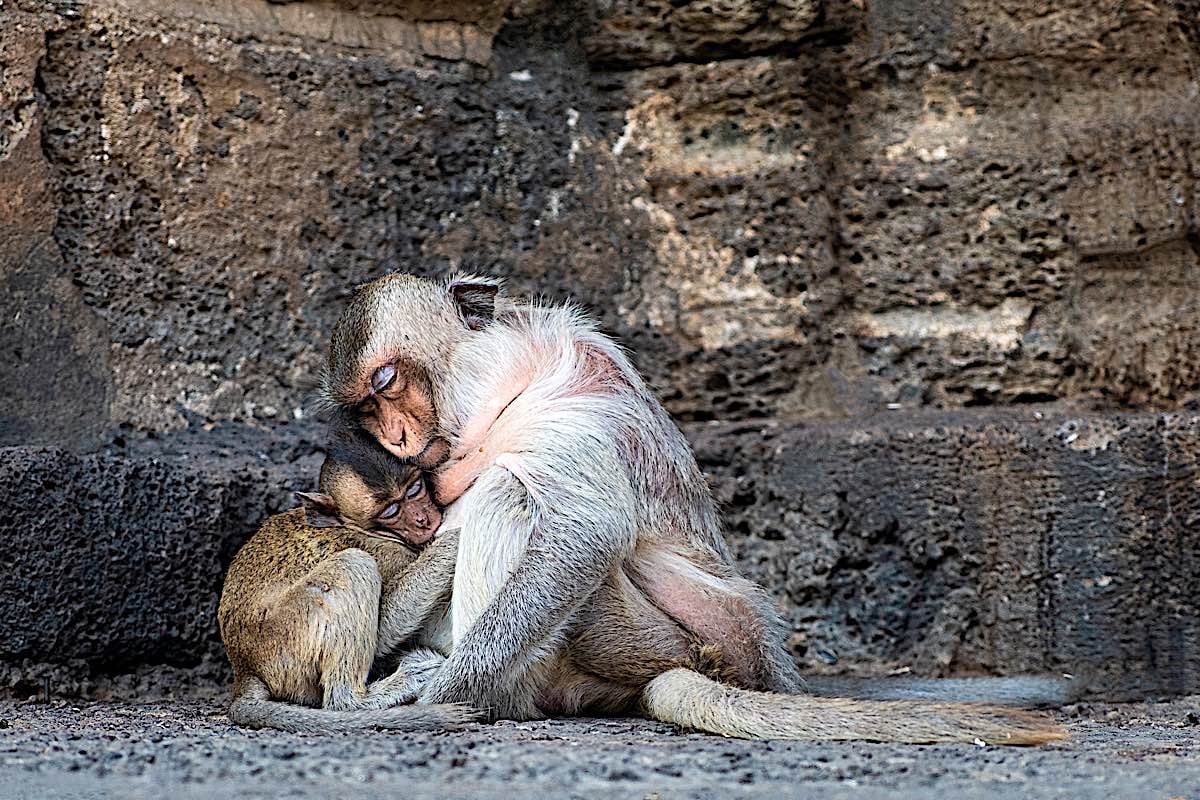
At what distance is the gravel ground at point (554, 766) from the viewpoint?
9.20ft

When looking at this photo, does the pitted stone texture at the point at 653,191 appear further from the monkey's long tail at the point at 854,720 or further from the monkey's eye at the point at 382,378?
the monkey's long tail at the point at 854,720

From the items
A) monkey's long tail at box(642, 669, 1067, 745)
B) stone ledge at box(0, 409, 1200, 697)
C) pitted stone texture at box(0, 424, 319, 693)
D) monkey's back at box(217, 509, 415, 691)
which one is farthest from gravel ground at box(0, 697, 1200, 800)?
stone ledge at box(0, 409, 1200, 697)

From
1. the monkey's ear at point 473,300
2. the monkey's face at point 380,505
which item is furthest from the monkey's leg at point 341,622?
the monkey's ear at point 473,300

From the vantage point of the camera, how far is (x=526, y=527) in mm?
4141

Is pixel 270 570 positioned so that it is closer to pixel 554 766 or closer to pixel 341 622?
pixel 341 622

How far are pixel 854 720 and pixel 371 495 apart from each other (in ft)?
5.20

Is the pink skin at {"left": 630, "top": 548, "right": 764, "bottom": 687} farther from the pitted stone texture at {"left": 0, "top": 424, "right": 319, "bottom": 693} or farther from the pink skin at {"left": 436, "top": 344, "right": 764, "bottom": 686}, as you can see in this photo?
the pitted stone texture at {"left": 0, "top": 424, "right": 319, "bottom": 693}

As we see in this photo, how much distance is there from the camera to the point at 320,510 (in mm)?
4520

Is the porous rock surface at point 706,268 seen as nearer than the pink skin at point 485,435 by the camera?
No

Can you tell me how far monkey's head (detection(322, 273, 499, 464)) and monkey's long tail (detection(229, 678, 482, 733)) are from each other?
0.83 metres

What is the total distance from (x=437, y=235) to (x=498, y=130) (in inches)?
18.2

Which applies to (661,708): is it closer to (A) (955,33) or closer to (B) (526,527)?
(B) (526,527)

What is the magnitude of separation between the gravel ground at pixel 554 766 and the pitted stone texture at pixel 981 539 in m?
1.20

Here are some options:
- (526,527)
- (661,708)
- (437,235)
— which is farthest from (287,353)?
(661,708)
